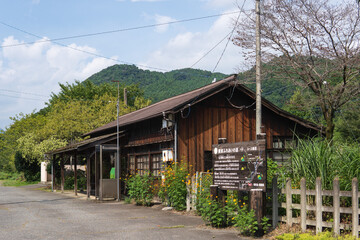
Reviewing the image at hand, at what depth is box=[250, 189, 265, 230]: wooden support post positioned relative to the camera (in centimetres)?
959

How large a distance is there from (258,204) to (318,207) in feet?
4.44

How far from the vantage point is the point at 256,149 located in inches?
384

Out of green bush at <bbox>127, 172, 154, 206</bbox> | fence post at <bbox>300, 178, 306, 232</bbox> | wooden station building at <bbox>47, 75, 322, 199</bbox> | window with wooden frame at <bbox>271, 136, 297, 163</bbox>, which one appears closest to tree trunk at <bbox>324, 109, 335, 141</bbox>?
wooden station building at <bbox>47, 75, 322, 199</bbox>

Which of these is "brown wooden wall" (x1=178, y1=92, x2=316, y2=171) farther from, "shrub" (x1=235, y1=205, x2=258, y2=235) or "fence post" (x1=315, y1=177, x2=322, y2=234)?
"fence post" (x1=315, y1=177, x2=322, y2=234)


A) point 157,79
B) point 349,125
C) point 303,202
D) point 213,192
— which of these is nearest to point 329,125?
point 213,192

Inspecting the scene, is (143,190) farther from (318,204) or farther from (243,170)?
(318,204)

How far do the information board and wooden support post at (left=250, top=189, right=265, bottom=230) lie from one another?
0.50 feet

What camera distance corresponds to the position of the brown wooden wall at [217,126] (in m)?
17.8

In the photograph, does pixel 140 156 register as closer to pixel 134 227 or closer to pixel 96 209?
pixel 96 209

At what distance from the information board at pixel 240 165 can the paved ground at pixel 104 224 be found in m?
1.24

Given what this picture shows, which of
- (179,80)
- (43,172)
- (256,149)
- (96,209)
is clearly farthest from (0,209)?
(179,80)

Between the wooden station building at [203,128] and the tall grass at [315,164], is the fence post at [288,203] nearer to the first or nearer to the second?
the tall grass at [315,164]

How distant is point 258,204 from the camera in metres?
→ 9.64

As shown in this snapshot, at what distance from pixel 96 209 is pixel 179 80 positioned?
6128 cm
